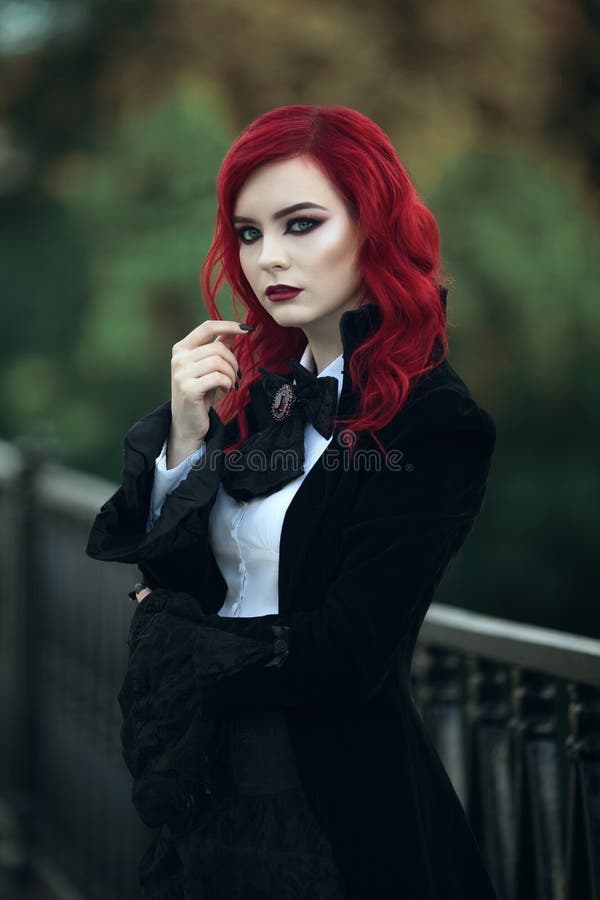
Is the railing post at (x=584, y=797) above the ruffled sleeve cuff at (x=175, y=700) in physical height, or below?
below

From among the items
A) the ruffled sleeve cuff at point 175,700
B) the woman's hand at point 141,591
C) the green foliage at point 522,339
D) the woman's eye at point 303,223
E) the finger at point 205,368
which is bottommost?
the ruffled sleeve cuff at point 175,700

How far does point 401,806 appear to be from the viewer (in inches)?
76.9

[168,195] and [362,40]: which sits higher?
[362,40]

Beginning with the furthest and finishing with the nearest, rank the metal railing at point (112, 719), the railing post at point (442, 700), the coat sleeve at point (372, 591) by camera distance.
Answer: the railing post at point (442, 700), the metal railing at point (112, 719), the coat sleeve at point (372, 591)

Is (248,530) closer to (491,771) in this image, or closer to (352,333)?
(352,333)

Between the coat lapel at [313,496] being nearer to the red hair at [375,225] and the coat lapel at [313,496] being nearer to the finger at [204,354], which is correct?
the red hair at [375,225]

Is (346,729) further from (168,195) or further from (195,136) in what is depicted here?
(168,195)

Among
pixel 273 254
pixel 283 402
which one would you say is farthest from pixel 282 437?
pixel 273 254

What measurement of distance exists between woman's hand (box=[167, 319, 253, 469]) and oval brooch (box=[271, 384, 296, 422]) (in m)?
0.09

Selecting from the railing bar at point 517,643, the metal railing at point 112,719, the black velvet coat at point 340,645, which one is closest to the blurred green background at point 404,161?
the metal railing at point 112,719

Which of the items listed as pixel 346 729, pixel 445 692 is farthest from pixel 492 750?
pixel 346 729

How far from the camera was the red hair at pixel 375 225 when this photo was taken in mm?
1981

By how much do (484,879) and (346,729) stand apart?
0.35 meters

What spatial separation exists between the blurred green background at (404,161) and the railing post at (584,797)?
13.6 metres
